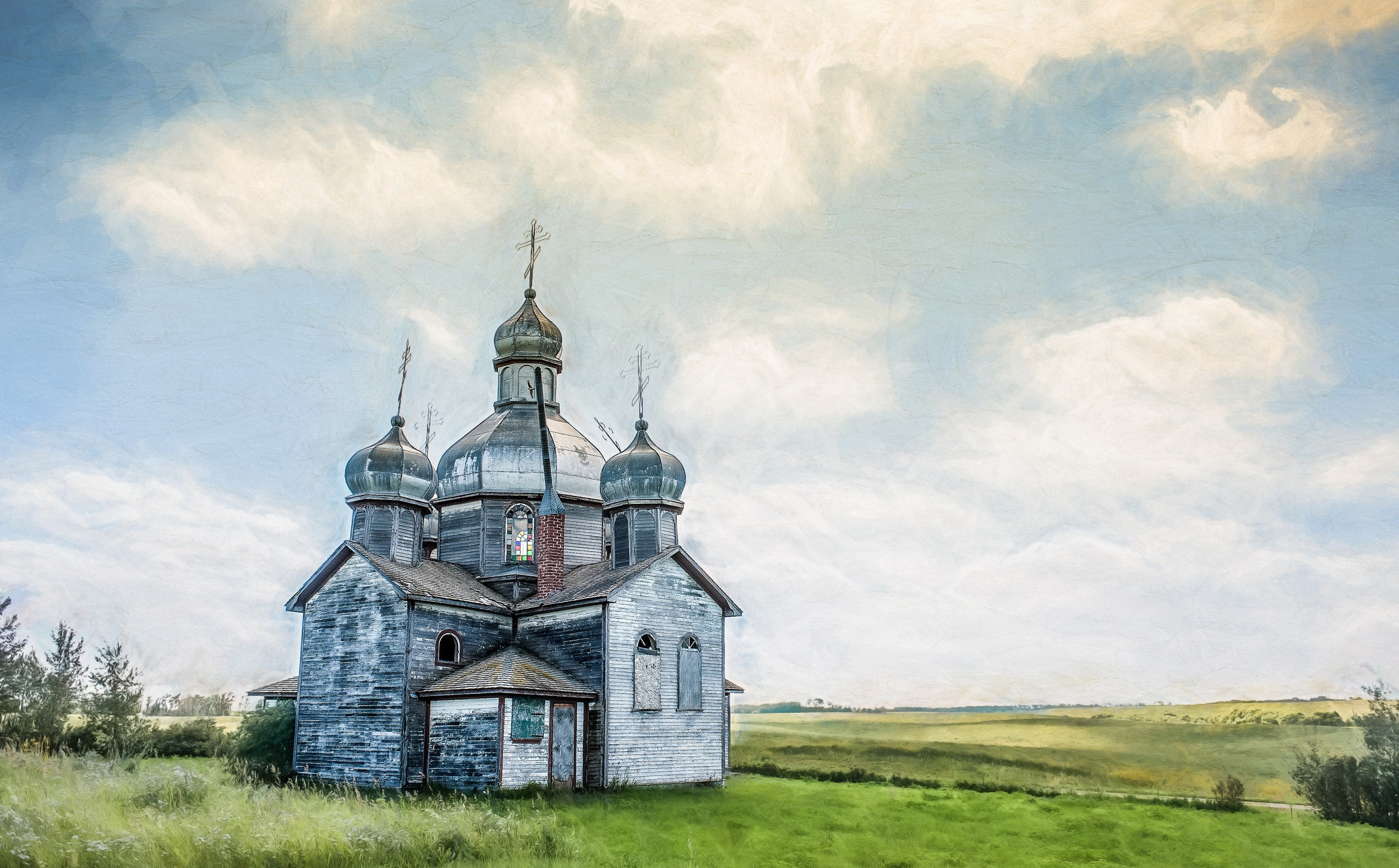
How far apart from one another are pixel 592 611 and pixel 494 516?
218 inches

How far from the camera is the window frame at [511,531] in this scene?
101 feet

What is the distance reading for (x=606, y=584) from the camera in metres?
27.7

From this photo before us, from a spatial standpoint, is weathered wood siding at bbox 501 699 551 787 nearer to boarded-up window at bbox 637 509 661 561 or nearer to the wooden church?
the wooden church

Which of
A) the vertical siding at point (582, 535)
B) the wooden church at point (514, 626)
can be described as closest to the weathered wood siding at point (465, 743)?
the wooden church at point (514, 626)

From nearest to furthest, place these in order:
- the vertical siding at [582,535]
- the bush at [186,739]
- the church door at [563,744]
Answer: the church door at [563,744] < the vertical siding at [582,535] < the bush at [186,739]

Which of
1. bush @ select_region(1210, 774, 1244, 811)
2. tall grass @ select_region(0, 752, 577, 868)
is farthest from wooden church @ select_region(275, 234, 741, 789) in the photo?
bush @ select_region(1210, 774, 1244, 811)

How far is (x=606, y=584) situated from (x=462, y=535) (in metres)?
6.31

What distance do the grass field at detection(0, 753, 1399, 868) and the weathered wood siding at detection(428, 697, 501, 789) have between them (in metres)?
1.19

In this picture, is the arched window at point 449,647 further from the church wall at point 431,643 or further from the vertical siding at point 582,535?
the vertical siding at point 582,535

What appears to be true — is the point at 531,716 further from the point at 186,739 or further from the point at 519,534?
the point at 186,739

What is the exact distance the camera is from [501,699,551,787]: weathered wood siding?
80.5ft

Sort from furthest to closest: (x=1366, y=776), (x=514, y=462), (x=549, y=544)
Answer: (x=514, y=462) < (x=549, y=544) < (x=1366, y=776)

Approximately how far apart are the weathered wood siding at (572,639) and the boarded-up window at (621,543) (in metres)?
2.71

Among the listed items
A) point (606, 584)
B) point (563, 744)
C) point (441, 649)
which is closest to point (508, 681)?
point (563, 744)
